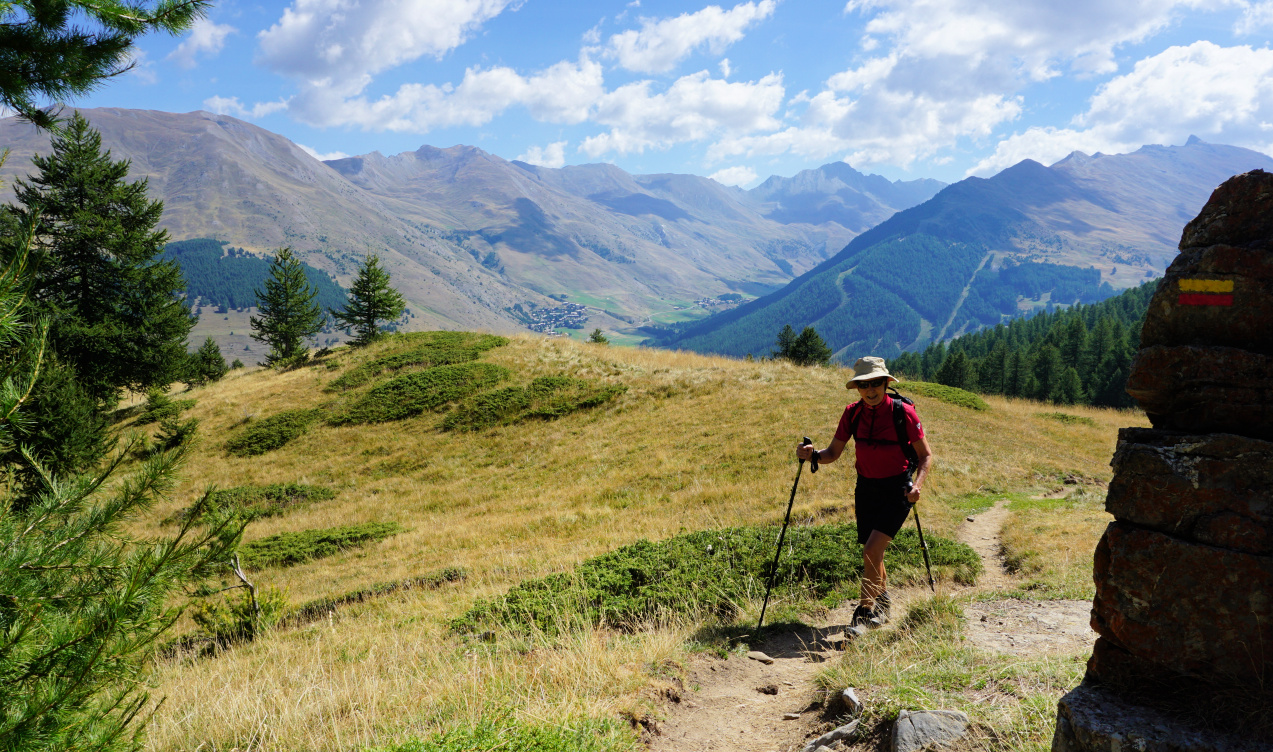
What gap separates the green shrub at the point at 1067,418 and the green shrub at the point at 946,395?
3274mm

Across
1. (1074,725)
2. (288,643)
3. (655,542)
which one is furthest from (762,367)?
(1074,725)

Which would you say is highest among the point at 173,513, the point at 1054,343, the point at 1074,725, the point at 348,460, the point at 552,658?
the point at 1054,343

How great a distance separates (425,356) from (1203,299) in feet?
105

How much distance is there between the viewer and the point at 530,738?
12.2 feet

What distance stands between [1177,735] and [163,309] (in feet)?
121

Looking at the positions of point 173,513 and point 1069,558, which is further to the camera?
point 173,513

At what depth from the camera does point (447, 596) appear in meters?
9.52

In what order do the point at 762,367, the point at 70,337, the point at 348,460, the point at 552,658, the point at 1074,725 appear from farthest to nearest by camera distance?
the point at 762,367, the point at 70,337, the point at 348,460, the point at 552,658, the point at 1074,725

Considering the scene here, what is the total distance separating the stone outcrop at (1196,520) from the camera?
2738 mm

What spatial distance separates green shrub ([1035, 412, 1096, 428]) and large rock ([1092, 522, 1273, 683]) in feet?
90.1

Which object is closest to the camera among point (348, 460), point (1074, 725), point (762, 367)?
point (1074, 725)

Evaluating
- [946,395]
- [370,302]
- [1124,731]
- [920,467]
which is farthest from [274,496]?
[946,395]

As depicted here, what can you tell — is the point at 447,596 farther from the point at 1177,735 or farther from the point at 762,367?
the point at 762,367

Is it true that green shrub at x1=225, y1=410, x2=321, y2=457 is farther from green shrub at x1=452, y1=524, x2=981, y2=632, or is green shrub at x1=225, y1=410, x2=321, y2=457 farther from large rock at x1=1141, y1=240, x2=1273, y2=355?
large rock at x1=1141, y1=240, x2=1273, y2=355
